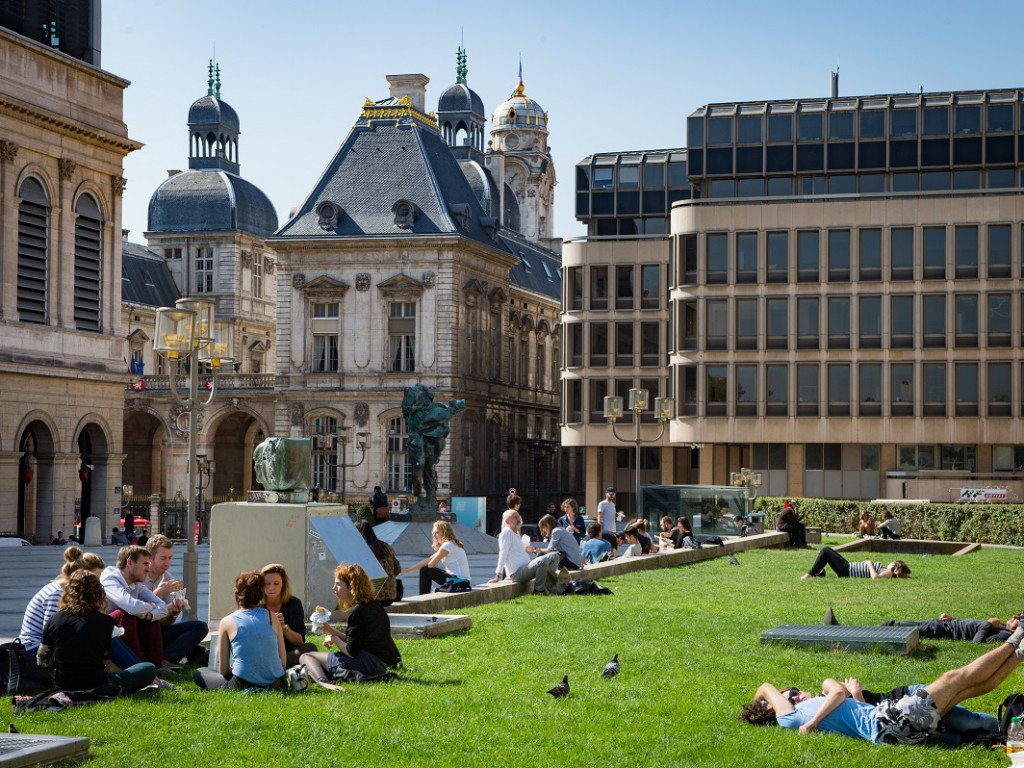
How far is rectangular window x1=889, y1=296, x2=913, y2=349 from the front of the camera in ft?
220

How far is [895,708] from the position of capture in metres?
12.5

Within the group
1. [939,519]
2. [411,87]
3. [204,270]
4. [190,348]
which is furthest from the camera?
[204,270]

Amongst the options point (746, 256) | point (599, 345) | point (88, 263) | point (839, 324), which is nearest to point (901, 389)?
point (839, 324)

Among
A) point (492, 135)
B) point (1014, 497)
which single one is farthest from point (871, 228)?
point (492, 135)

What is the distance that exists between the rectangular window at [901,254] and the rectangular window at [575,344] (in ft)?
53.4

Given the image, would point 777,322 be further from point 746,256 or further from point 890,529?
point 890,529

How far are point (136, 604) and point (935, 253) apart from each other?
55759 millimetres

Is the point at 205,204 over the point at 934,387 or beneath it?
over

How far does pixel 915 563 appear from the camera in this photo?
35.1m

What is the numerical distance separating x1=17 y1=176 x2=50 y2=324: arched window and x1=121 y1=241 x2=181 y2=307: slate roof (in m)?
47.7

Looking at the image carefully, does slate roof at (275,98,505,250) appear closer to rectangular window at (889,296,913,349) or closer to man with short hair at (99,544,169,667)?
rectangular window at (889,296,913,349)

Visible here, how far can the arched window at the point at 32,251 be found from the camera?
44688mm

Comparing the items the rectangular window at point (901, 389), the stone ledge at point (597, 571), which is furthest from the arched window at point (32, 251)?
the rectangular window at point (901, 389)

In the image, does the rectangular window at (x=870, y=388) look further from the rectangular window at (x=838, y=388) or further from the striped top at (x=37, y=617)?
the striped top at (x=37, y=617)
